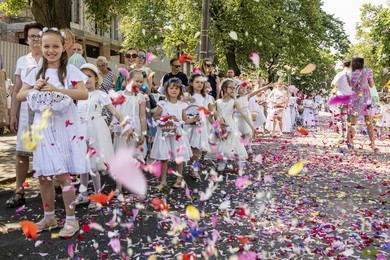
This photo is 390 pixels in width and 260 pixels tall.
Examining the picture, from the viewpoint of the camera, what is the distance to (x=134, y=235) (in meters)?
4.08

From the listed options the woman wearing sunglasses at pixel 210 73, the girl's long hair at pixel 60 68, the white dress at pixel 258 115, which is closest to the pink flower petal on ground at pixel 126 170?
the girl's long hair at pixel 60 68

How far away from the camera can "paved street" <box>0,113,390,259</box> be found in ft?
12.2

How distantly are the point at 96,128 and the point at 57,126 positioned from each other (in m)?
1.19

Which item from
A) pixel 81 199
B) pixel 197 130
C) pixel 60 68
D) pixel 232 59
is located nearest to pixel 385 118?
pixel 232 59

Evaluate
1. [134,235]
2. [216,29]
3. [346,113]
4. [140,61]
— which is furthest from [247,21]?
[134,235]

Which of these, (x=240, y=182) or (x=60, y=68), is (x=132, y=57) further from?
(x=60, y=68)

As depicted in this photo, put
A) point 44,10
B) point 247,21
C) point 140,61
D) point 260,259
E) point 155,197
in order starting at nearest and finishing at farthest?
point 260,259, point 155,197, point 140,61, point 44,10, point 247,21

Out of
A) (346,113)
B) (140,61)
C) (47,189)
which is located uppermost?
(140,61)

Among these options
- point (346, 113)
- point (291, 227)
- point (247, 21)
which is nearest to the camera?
point (291, 227)

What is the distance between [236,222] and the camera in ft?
15.0

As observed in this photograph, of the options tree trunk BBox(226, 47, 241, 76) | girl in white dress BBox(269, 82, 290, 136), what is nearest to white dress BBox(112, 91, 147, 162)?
girl in white dress BBox(269, 82, 290, 136)

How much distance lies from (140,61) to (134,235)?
3.78 meters

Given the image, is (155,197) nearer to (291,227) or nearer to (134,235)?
(134,235)

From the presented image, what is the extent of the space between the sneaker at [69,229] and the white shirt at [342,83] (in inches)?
311
